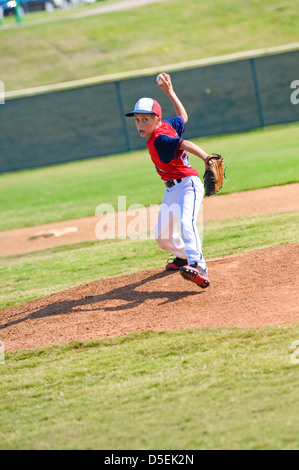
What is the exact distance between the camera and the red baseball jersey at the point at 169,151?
214 inches

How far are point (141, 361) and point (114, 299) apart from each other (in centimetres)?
153

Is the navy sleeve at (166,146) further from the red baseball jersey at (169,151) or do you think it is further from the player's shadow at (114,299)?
the player's shadow at (114,299)

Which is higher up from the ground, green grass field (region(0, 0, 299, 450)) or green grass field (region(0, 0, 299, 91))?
green grass field (region(0, 0, 299, 91))

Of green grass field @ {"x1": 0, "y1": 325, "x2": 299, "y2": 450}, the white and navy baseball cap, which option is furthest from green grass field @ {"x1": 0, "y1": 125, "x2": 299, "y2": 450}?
the white and navy baseball cap

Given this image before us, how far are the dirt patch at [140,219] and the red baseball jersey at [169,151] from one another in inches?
144

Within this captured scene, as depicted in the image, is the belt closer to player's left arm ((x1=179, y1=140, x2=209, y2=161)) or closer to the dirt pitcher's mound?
player's left arm ((x1=179, y1=140, x2=209, y2=161))

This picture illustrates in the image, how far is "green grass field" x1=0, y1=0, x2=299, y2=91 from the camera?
31.6 m

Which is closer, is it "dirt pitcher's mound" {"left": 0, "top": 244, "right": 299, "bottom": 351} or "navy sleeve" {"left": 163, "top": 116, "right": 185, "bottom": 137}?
"dirt pitcher's mound" {"left": 0, "top": 244, "right": 299, "bottom": 351}

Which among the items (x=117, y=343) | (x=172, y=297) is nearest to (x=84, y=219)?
(x=172, y=297)

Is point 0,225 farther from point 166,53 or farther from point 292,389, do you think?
point 166,53

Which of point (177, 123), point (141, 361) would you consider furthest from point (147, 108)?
point (141, 361)

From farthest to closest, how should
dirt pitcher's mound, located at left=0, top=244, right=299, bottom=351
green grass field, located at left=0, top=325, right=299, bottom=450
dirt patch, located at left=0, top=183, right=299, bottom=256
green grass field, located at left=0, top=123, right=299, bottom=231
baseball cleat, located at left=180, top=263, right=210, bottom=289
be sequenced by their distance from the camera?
green grass field, located at left=0, top=123, right=299, bottom=231 < dirt patch, located at left=0, top=183, right=299, bottom=256 < baseball cleat, located at left=180, top=263, right=210, bottom=289 < dirt pitcher's mound, located at left=0, top=244, right=299, bottom=351 < green grass field, located at left=0, top=325, right=299, bottom=450

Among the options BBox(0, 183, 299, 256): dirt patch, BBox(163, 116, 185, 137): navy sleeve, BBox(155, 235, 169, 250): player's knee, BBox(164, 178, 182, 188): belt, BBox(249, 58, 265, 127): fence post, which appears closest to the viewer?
BBox(164, 178, 182, 188): belt

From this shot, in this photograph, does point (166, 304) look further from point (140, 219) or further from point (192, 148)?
point (140, 219)
